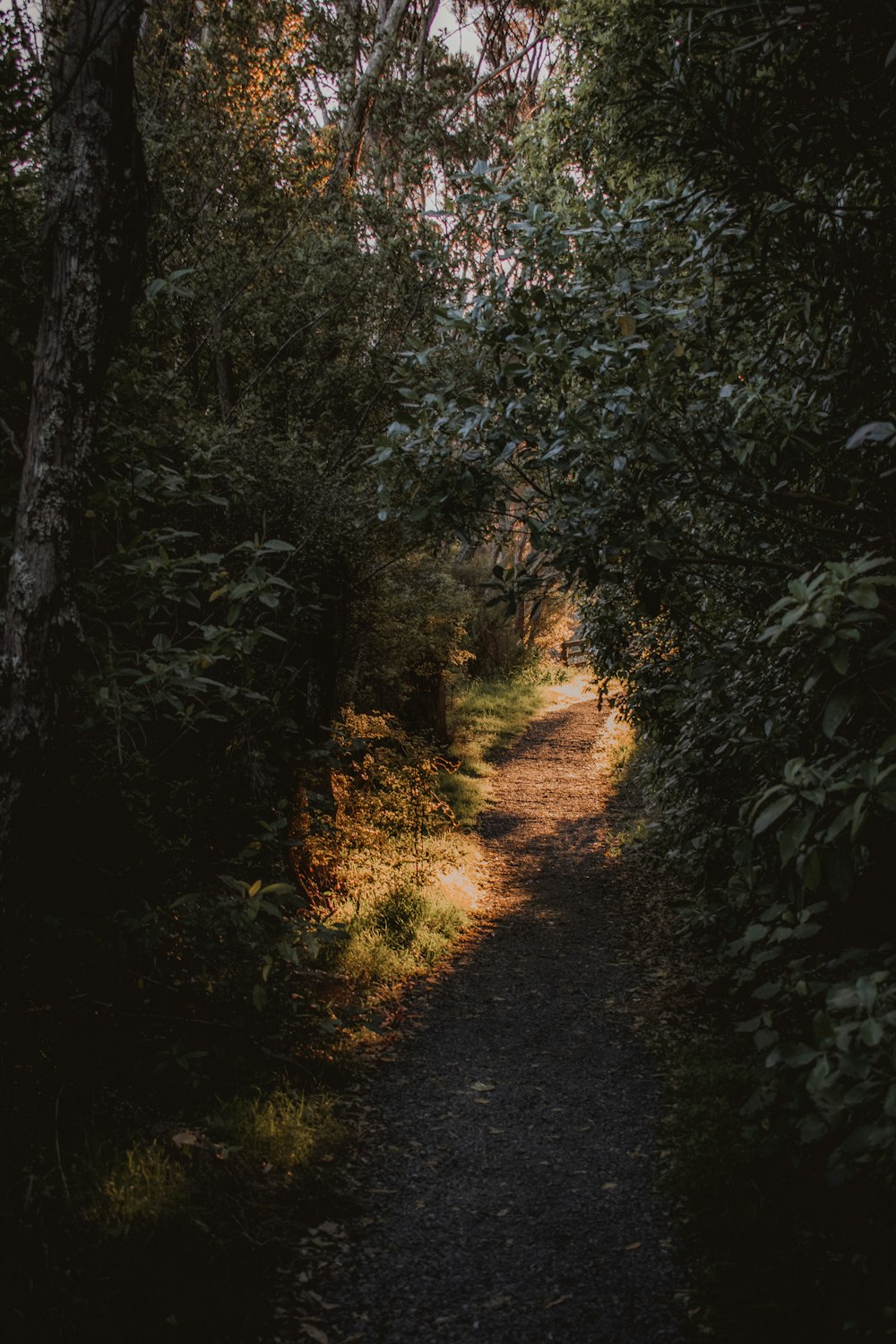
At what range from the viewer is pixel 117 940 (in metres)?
4.35

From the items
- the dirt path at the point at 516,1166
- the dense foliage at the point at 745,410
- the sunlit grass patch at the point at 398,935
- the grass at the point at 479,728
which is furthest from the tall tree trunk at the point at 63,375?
the grass at the point at 479,728

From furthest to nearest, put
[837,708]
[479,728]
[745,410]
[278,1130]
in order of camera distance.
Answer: [479,728], [278,1130], [745,410], [837,708]

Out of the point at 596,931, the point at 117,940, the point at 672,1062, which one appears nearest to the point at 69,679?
the point at 117,940

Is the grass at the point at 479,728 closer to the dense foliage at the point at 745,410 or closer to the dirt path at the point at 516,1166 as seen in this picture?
the dirt path at the point at 516,1166

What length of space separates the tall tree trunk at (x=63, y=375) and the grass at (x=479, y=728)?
10.4 meters

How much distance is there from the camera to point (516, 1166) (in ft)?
17.1

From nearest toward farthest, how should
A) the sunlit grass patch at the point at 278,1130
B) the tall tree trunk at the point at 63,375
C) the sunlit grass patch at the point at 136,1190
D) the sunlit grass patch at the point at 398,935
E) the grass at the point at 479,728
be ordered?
1. the tall tree trunk at the point at 63,375
2. the sunlit grass patch at the point at 136,1190
3. the sunlit grass patch at the point at 278,1130
4. the sunlit grass patch at the point at 398,935
5. the grass at the point at 479,728

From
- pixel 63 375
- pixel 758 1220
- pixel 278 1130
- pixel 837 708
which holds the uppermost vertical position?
pixel 63 375

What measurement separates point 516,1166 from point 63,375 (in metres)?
4.93

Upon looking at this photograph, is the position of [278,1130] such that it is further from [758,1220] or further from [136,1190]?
[758,1220]

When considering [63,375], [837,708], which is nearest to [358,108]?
[63,375]

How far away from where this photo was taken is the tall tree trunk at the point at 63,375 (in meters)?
3.51

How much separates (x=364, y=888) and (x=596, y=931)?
263 cm

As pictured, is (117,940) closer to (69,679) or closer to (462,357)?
(69,679)
